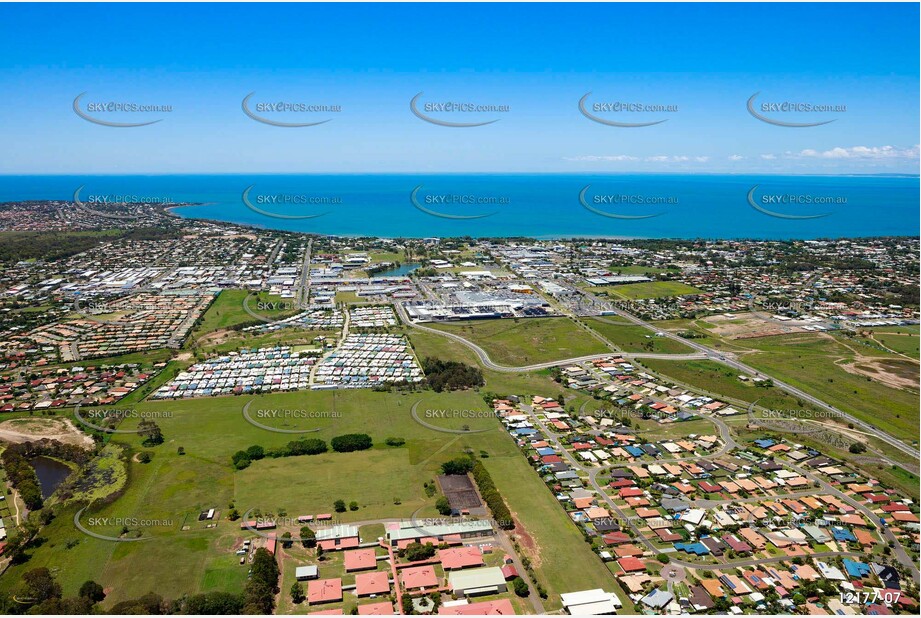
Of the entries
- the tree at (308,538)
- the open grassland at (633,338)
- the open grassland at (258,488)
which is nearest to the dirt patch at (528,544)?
the open grassland at (258,488)

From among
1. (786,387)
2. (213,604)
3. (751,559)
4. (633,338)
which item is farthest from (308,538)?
(633,338)

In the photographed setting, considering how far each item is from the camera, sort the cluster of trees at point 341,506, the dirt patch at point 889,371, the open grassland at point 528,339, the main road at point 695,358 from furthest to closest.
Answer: the open grassland at point 528,339
the dirt patch at point 889,371
the main road at point 695,358
the cluster of trees at point 341,506

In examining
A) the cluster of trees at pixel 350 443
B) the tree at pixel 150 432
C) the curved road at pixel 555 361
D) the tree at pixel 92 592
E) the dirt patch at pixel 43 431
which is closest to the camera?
the tree at pixel 92 592

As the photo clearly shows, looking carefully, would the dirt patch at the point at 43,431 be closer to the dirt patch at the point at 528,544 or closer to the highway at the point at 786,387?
the dirt patch at the point at 528,544

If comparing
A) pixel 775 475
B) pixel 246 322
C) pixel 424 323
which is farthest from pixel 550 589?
pixel 246 322

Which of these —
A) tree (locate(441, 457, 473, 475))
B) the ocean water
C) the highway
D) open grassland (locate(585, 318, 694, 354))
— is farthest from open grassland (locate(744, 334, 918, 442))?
the ocean water

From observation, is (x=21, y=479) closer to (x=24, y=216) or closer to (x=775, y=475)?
(x=775, y=475)

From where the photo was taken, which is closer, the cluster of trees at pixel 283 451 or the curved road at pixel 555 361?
the cluster of trees at pixel 283 451

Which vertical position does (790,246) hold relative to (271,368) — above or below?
above
